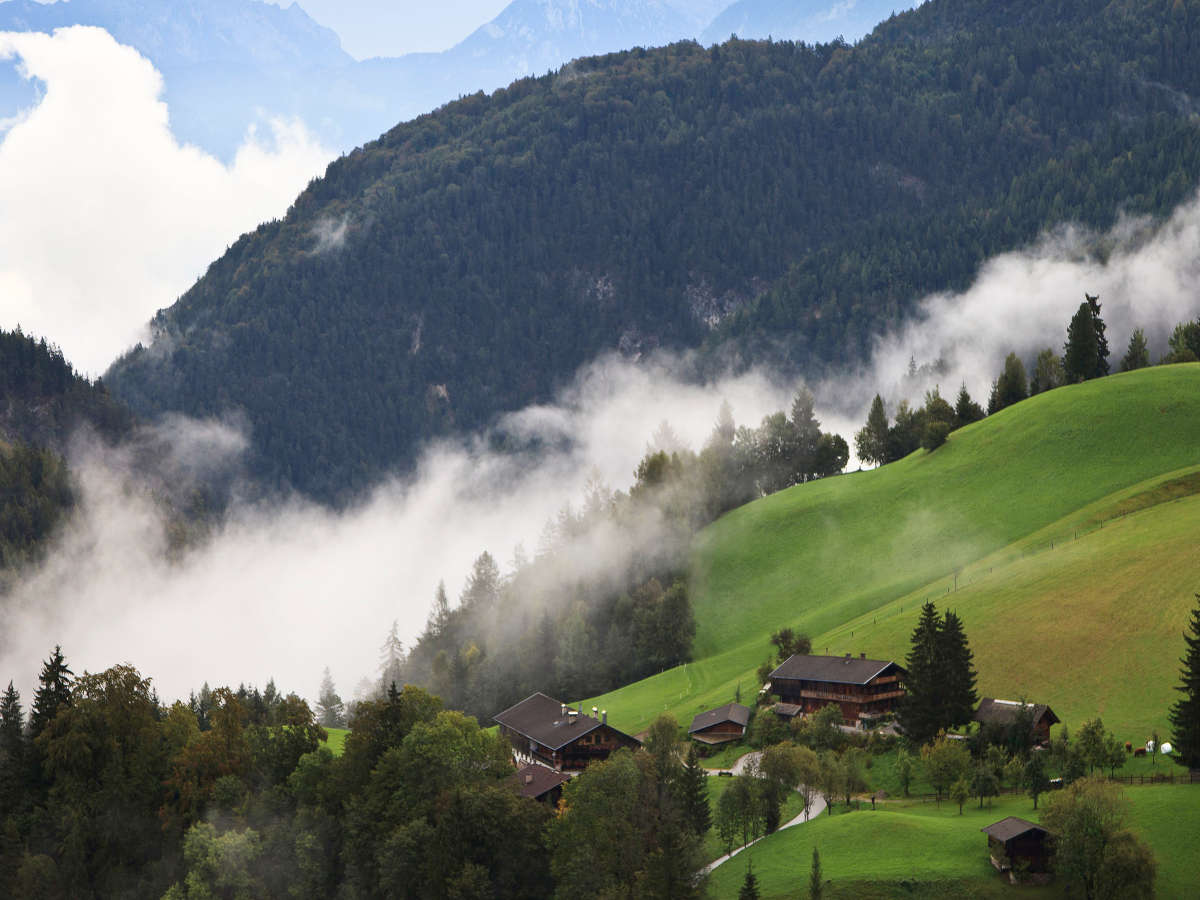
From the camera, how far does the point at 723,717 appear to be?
10825 centimetres

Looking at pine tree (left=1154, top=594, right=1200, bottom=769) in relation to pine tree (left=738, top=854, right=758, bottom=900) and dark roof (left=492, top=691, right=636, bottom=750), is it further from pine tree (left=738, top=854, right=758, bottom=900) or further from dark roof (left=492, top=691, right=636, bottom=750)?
dark roof (left=492, top=691, right=636, bottom=750)

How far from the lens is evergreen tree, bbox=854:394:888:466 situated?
616 ft

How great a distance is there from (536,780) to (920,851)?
99.0ft

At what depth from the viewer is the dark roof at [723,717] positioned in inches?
4242

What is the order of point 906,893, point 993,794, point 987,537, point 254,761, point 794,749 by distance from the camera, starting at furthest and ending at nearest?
1. point 987,537
2. point 254,761
3. point 794,749
4. point 993,794
5. point 906,893

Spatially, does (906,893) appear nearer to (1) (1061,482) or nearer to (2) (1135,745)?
(2) (1135,745)

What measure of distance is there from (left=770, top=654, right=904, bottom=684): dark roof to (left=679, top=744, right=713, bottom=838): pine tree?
23.4 meters

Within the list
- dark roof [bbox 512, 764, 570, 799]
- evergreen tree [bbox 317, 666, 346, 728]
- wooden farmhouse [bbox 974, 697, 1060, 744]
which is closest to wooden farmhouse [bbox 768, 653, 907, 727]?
wooden farmhouse [bbox 974, 697, 1060, 744]

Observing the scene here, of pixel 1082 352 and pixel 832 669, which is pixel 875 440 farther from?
pixel 832 669

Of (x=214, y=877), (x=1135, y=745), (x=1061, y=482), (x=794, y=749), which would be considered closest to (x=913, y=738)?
(x=794, y=749)

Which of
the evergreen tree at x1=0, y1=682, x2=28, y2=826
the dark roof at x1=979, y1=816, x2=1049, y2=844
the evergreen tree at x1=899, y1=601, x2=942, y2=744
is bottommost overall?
the dark roof at x1=979, y1=816, x2=1049, y2=844

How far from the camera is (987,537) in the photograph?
137125 mm

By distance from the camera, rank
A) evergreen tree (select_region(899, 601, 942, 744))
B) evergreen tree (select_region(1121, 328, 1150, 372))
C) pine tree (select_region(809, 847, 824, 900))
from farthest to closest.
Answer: evergreen tree (select_region(1121, 328, 1150, 372)) < evergreen tree (select_region(899, 601, 942, 744)) < pine tree (select_region(809, 847, 824, 900))

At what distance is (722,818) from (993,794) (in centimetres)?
1612
